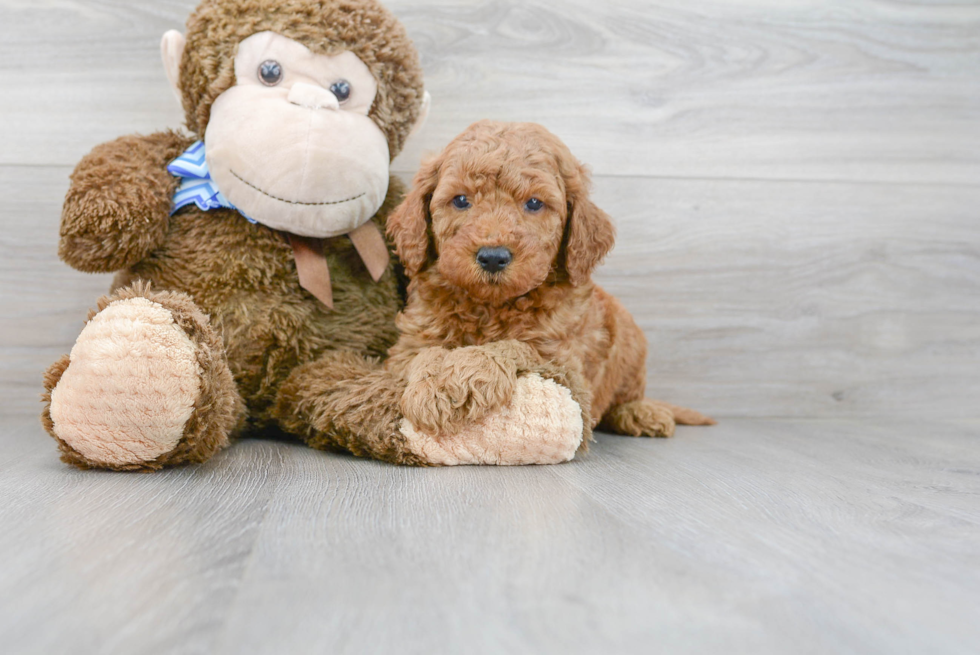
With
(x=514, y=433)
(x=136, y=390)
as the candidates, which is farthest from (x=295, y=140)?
(x=514, y=433)

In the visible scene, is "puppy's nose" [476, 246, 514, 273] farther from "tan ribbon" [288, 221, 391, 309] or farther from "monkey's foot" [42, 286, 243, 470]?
"monkey's foot" [42, 286, 243, 470]

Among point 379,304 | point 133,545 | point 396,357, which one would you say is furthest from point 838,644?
point 379,304

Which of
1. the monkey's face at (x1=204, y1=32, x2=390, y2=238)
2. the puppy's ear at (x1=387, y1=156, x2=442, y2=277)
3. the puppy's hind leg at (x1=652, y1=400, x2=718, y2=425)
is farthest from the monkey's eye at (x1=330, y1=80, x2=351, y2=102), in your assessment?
the puppy's hind leg at (x1=652, y1=400, x2=718, y2=425)

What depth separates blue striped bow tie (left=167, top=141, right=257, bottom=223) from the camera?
1.26 meters

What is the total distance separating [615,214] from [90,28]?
4.00 ft

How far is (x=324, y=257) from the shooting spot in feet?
4.33

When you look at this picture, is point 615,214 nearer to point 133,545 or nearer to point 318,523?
point 318,523

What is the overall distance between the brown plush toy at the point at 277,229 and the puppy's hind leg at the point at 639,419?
15.3 inches

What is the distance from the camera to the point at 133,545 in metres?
0.73

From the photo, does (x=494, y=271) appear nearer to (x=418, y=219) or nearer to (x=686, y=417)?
(x=418, y=219)

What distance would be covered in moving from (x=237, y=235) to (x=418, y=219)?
1.13 ft

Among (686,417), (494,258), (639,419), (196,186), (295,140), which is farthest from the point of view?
(686,417)

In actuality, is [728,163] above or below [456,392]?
above

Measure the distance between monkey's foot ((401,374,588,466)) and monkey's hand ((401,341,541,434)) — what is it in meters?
0.02
